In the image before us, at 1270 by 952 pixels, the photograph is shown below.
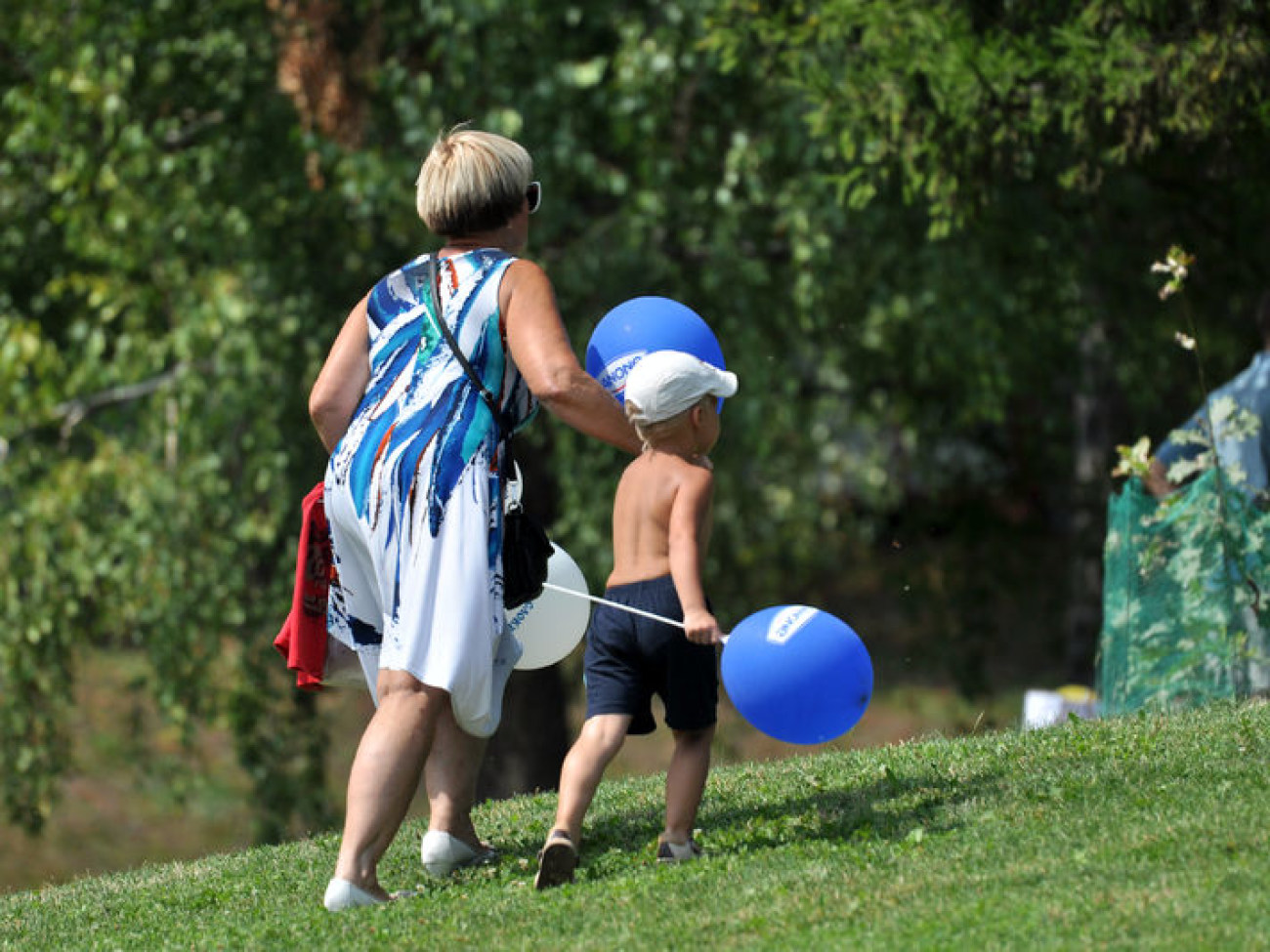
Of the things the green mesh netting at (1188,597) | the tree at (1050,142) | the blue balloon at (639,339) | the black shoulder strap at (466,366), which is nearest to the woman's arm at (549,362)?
the black shoulder strap at (466,366)

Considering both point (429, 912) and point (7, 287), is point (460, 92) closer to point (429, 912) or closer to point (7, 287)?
point (7, 287)

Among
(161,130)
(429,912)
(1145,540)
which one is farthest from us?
(161,130)

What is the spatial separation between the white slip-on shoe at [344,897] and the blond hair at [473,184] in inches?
68.9

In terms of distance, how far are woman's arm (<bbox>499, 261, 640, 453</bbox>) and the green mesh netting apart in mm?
3681

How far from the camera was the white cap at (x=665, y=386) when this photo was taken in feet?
16.6

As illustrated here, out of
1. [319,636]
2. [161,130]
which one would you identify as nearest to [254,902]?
[319,636]

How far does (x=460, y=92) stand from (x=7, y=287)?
3592 mm

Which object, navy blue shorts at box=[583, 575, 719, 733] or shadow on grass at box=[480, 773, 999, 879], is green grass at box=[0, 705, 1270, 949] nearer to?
shadow on grass at box=[480, 773, 999, 879]

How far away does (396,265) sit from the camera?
11.1 metres

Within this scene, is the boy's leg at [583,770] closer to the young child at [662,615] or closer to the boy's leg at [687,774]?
the young child at [662,615]

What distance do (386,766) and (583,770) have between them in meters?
0.52

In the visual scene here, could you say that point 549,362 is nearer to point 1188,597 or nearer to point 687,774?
point 687,774

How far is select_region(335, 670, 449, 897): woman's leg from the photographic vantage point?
489 cm

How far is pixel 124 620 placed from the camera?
482 inches
